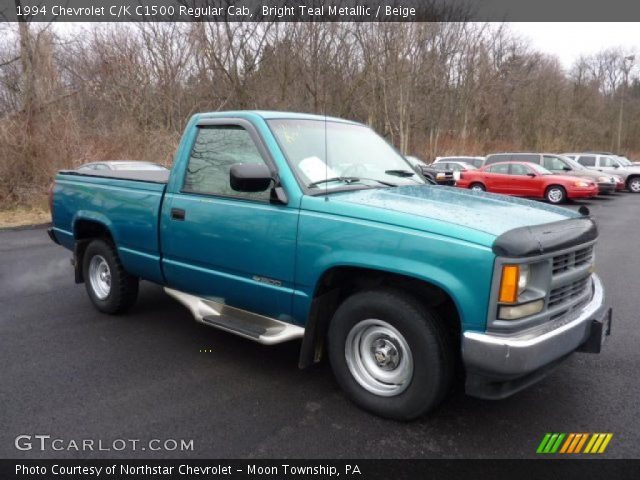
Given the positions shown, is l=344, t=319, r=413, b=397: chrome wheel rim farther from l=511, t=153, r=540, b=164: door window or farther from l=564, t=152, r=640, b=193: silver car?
l=564, t=152, r=640, b=193: silver car

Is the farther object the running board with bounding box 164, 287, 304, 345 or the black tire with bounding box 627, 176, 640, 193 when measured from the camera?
the black tire with bounding box 627, 176, 640, 193

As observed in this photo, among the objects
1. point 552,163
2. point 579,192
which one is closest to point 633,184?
point 552,163

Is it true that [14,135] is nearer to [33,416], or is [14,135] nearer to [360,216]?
[33,416]

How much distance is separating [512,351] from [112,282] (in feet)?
12.9

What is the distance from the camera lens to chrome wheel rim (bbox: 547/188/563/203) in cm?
1689

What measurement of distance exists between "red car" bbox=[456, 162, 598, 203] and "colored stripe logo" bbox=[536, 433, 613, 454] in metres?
15.7

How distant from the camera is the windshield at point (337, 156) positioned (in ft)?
11.4

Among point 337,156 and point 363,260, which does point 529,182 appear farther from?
point 363,260

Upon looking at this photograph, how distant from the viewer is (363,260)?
2908mm

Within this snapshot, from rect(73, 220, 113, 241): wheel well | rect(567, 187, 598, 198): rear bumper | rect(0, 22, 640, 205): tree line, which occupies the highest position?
rect(0, 22, 640, 205): tree line

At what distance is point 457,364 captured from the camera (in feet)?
10.3

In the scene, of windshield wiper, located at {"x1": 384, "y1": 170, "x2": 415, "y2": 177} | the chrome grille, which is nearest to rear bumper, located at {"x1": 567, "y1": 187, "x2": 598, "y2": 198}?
windshield wiper, located at {"x1": 384, "y1": 170, "x2": 415, "y2": 177}

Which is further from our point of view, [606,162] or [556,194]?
[606,162]
